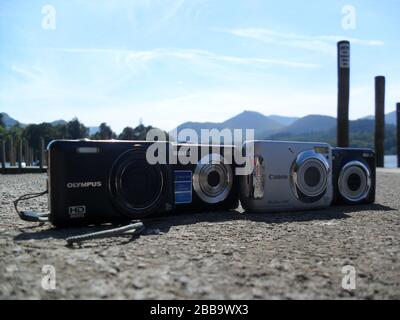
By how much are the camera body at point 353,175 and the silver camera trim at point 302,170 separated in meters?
0.55

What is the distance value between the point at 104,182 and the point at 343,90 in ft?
32.9

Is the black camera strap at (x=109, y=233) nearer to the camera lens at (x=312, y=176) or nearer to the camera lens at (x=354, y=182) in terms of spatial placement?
the camera lens at (x=312, y=176)

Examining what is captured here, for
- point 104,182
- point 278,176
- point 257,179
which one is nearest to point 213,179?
point 257,179

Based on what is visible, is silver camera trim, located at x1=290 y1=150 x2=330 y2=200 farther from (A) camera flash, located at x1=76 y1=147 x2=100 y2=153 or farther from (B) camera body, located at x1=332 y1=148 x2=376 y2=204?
(A) camera flash, located at x1=76 y1=147 x2=100 y2=153

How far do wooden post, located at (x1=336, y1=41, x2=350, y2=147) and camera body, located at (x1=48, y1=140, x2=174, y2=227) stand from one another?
30.2 feet

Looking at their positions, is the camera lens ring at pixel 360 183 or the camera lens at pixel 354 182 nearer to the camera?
the camera lens ring at pixel 360 183

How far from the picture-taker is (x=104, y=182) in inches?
159

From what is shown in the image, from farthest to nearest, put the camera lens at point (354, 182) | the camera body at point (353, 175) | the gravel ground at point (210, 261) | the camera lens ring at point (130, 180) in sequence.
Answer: the camera lens at point (354, 182) < the camera body at point (353, 175) < the camera lens ring at point (130, 180) < the gravel ground at point (210, 261)

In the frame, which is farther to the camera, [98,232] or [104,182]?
[104,182]

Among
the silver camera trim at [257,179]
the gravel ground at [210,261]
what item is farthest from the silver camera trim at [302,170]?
the gravel ground at [210,261]

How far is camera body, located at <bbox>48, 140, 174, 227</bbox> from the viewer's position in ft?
12.6

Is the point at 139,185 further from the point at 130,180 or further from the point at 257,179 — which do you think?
the point at 257,179

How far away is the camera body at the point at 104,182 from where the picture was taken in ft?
12.6
